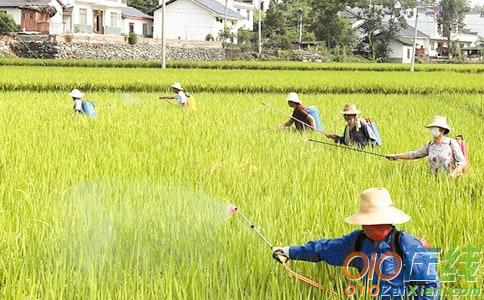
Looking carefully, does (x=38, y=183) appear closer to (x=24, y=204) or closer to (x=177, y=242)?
(x=24, y=204)

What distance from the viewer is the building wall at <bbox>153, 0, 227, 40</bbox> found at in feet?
138

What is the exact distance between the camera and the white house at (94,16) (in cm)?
3434

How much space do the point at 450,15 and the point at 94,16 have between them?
1074 inches

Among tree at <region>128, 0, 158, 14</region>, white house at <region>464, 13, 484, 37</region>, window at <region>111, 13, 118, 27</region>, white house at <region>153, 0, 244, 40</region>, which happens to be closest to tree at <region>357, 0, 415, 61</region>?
white house at <region>153, 0, 244, 40</region>

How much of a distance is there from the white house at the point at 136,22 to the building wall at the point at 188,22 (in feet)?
1.98

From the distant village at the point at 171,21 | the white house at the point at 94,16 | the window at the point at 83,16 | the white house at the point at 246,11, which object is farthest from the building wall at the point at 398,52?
the window at the point at 83,16

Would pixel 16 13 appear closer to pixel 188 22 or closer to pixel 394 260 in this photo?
pixel 188 22

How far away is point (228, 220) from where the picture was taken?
10.4 feet

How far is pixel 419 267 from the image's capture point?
2139mm

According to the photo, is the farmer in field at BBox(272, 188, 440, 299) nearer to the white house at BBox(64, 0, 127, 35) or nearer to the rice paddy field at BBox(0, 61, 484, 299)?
the rice paddy field at BBox(0, 61, 484, 299)

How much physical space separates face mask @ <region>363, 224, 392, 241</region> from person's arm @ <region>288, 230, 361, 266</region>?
59mm

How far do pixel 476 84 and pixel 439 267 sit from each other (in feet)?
49.1

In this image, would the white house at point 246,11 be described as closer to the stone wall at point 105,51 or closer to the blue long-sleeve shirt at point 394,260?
the stone wall at point 105,51

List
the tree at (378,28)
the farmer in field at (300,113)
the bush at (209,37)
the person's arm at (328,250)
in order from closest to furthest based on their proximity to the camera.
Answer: the person's arm at (328,250) → the farmer in field at (300,113) → the bush at (209,37) → the tree at (378,28)
